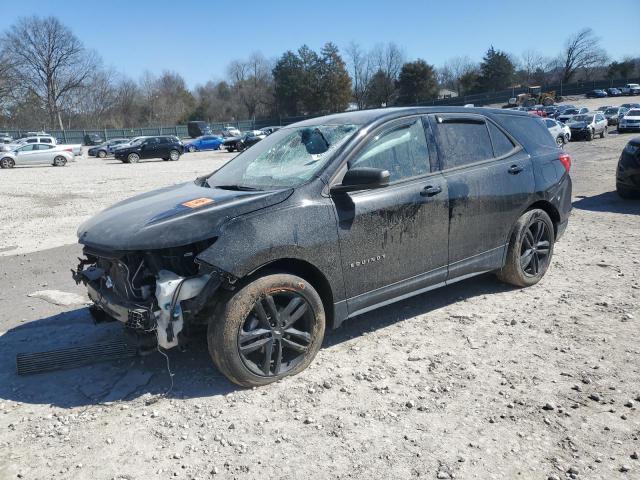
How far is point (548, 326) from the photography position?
14.1 ft

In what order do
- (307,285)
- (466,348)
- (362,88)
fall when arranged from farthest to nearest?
(362,88), (466,348), (307,285)

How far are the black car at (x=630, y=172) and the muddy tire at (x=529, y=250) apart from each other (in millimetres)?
5576

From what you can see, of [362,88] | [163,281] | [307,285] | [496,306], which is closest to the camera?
[163,281]

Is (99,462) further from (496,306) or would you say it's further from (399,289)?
(496,306)

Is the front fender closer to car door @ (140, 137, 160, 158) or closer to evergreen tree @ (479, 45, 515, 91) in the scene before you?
car door @ (140, 137, 160, 158)

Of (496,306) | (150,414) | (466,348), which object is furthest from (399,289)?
(150,414)

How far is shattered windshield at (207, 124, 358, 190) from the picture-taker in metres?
3.89

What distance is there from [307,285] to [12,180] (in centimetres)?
2101

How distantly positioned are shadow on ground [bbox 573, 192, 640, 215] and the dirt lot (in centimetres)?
450

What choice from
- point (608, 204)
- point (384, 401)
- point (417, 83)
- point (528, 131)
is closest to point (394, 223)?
point (384, 401)

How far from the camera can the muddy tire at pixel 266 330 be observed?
328 cm

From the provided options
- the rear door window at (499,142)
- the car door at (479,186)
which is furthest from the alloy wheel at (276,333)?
the rear door window at (499,142)

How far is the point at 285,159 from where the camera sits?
4.22m

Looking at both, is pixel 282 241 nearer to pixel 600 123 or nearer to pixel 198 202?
pixel 198 202
